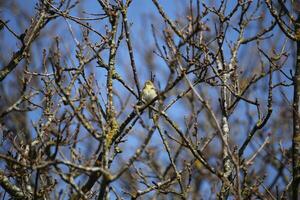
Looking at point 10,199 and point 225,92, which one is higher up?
point 225,92

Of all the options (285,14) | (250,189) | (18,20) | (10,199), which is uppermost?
(18,20)

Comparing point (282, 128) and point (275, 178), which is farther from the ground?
point (282, 128)

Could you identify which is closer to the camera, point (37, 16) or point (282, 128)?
point (37, 16)

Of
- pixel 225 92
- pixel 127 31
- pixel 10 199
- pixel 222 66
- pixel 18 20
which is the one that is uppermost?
pixel 18 20

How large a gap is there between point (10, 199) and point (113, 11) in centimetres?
218

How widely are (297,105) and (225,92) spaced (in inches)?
36.2

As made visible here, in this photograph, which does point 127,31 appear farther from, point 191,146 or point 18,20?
point 18,20

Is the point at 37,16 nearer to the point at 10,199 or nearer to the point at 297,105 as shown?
the point at 10,199

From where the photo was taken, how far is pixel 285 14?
4.73 metres

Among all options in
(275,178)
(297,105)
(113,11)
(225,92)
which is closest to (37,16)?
(113,11)

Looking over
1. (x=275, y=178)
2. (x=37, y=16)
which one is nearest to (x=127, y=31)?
(x=37, y=16)

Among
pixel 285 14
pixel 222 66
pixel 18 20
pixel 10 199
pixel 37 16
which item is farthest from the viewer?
pixel 18 20

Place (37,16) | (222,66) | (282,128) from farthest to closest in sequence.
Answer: (282,128), (37,16), (222,66)

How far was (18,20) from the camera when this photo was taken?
360 inches
